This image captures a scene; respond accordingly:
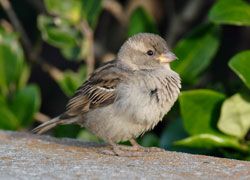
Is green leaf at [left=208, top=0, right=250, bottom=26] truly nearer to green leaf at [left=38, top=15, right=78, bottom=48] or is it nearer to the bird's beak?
the bird's beak

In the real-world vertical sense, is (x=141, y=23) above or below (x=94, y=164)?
above

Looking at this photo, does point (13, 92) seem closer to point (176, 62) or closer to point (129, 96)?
point (176, 62)

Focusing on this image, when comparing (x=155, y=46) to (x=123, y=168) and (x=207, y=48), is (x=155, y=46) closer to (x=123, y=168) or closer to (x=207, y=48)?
(x=207, y=48)

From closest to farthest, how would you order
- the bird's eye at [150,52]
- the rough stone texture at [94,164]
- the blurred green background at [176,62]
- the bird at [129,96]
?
the rough stone texture at [94,164] < the bird at [129,96] < the blurred green background at [176,62] < the bird's eye at [150,52]

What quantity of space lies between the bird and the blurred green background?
154mm

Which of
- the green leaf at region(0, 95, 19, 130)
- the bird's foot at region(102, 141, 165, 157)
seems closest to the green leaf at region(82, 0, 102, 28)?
the green leaf at region(0, 95, 19, 130)

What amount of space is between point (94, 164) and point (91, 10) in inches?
58.6

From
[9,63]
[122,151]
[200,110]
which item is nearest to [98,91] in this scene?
[122,151]

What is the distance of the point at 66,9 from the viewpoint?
5008 mm

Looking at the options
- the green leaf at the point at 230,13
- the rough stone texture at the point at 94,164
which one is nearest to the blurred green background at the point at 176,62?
the green leaf at the point at 230,13

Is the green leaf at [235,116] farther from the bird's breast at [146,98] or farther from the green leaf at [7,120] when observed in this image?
the green leaf at [7,120]

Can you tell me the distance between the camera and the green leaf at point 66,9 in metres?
4.97

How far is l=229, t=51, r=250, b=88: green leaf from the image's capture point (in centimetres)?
421

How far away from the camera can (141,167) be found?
3.75 meters
